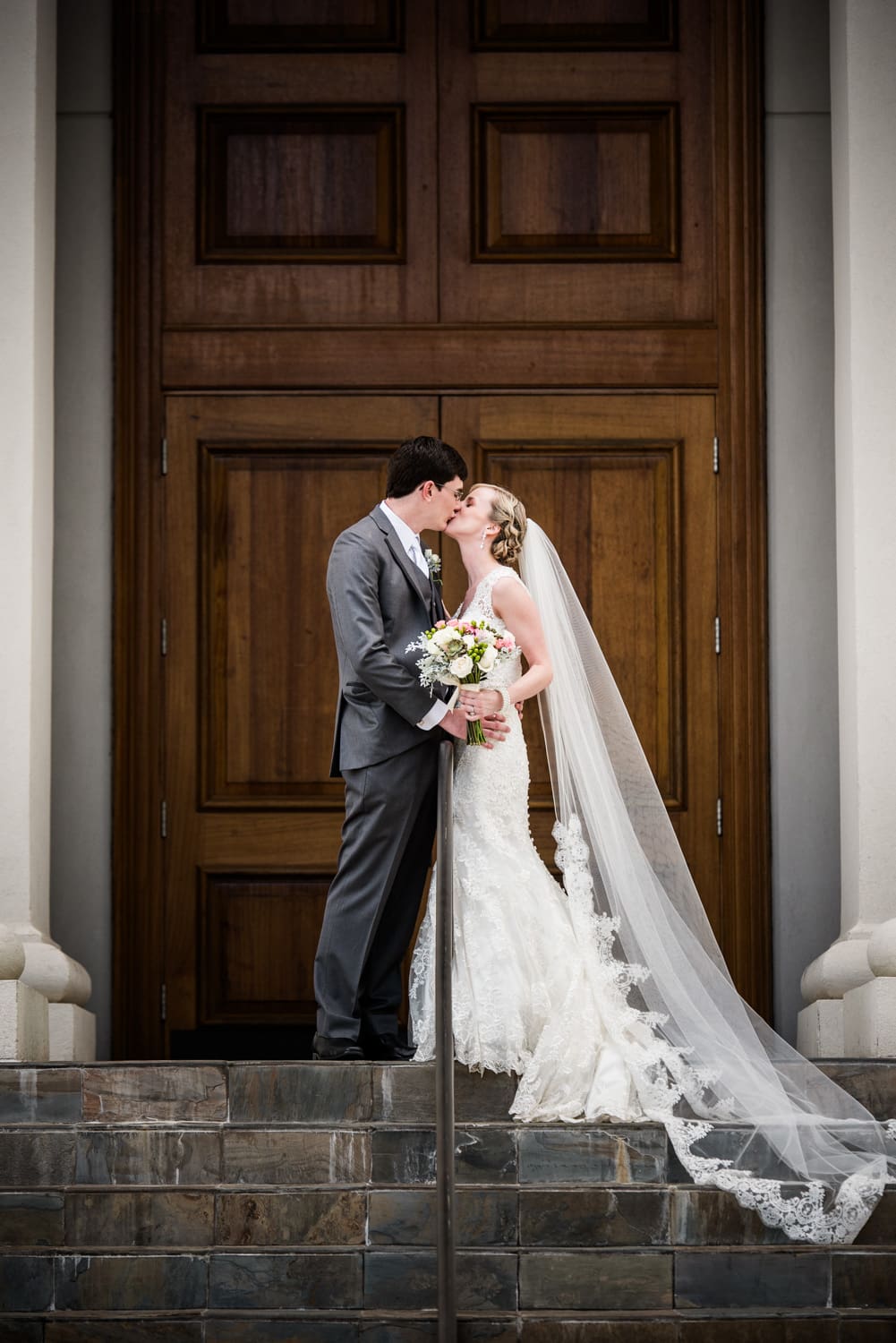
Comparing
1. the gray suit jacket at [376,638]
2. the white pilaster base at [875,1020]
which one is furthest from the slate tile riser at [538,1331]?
the gray suit jacket at [376,638]

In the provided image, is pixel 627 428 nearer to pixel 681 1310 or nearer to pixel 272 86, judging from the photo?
pixel 272 86

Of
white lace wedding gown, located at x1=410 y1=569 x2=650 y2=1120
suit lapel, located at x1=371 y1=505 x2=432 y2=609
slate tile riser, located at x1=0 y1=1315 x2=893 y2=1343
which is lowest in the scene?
slate tile riser, located at x1=0 y1=1315 x2=893 y2=1343

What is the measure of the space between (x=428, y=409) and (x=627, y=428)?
2.58 ft

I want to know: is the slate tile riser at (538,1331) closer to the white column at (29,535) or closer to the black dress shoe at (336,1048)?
the black dress shoe at (336,1048)

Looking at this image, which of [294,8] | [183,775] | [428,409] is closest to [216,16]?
[294,8]

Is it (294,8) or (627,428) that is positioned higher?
(294,8)

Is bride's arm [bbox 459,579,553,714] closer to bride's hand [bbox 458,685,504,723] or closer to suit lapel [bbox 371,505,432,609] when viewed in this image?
bride's hand [bbox 458,685,504,723]

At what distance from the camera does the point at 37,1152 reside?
4.65m

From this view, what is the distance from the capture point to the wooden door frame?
6.59 m

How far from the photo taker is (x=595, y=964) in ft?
16.7

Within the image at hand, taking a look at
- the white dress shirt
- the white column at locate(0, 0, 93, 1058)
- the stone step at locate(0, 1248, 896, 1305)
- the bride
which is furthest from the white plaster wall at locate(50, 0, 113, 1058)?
the stone step at locate(0, 1248, 896, 1305)

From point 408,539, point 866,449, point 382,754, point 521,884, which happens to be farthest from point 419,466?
point 866,449

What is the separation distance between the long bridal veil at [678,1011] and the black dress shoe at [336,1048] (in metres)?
0.80

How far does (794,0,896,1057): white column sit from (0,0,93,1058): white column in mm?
2706
